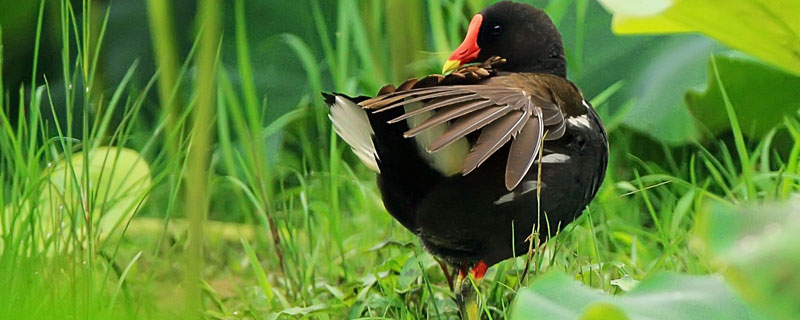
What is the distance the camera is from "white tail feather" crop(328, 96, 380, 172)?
149 cm

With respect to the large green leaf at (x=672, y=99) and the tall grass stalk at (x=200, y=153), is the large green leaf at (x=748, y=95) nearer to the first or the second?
the large green leaf at (x=672, y=99)

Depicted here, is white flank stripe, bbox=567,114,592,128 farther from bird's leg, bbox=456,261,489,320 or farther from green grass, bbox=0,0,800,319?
bird's leg, bbox=456,261,489,320

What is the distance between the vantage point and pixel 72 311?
3.74ft

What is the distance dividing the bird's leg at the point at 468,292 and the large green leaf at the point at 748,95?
723 mm

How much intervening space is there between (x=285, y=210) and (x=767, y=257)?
1.24m

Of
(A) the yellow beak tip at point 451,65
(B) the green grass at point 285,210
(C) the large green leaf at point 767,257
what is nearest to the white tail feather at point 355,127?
(B) the green grass at point 285,210

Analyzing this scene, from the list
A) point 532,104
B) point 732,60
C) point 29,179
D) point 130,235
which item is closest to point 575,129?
point 532,104

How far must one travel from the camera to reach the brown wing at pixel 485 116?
4.20 ft

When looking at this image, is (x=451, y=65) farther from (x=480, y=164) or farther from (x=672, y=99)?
(x=672, y=99)

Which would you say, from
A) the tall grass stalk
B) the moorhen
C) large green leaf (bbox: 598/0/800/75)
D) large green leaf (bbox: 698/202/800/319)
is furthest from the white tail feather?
large green leaf (bbox: 698/202/800/319)

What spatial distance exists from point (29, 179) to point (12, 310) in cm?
64

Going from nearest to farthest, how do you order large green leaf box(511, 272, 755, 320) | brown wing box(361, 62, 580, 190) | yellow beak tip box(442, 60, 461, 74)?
large green leaf box(511, 272, 755, 320)
brown wing box(361, 62, 580, 190)
yellow beak tip box(442, 60, 461, 74)

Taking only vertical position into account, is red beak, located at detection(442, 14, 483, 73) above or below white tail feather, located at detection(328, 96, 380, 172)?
above

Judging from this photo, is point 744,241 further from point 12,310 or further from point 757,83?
point 757,83
